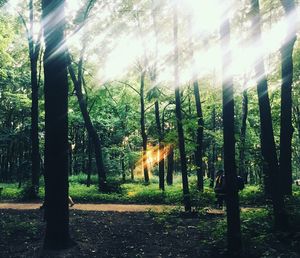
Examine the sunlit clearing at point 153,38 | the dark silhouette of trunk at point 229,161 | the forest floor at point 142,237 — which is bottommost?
the forest floor at point 142,237

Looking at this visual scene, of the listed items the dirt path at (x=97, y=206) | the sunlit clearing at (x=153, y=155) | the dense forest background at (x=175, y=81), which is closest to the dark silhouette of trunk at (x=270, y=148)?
the dense forest background at (x=175, y=81)

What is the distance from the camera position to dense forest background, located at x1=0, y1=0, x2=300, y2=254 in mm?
9461

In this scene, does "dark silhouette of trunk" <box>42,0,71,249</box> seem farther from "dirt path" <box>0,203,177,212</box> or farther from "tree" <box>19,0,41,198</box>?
"tree" <box>19,0,41,198</box>

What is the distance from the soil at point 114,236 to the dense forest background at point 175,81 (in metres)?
1.51

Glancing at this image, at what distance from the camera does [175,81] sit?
47.0 ft

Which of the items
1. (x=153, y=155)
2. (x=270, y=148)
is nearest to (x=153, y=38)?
(x=153, y=155)

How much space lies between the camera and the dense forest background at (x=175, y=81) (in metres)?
9.46

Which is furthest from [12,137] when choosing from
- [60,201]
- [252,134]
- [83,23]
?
[60,201]

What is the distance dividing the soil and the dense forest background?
1.51m

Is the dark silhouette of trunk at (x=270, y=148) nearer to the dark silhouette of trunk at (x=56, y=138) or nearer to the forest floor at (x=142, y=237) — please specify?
the forest floor at (x=142, y=237)

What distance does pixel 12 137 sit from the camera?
33.8 metres

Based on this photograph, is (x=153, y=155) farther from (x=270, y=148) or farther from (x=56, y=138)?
(x=56, y=138)

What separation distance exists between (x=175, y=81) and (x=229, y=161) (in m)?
6.97

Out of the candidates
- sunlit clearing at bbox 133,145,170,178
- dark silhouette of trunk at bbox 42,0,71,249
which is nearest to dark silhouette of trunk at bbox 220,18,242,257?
dark silhouette of trunk at bbox 42,0,71,249
